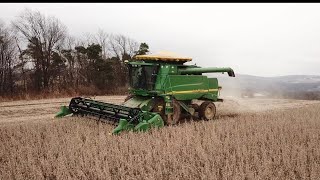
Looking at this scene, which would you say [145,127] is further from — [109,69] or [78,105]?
[109,69]

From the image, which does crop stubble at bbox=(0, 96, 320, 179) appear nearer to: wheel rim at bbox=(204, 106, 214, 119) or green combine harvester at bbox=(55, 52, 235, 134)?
green combine harvester at bbox=(55, 52, 235, 134)

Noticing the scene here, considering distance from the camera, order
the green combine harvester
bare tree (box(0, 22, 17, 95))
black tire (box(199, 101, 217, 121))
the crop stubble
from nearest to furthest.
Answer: the crop stubble, the green combine harvester, black tire (box(199, 101, 217, 121)), bare tree (box(0, 22, 17, 95))

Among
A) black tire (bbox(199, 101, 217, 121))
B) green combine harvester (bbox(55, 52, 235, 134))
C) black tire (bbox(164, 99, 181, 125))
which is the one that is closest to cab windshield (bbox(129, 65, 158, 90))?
green combine harvester (bbox(55, 52, 235, 134))

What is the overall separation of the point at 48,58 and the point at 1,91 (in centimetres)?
465

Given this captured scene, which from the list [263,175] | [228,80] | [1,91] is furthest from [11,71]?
[263,175]

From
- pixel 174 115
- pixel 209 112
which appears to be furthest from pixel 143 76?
pixel 209 112

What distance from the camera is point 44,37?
28.0 meters

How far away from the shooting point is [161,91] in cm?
921

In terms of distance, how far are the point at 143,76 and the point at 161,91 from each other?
0.76 m

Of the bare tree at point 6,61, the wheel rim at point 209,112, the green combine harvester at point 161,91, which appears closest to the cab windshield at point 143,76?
the green combine harvester at point 161,91

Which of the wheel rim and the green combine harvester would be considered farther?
the wheel rim

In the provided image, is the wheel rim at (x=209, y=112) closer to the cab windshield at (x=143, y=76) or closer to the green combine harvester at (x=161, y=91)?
the green combine harvester at (x=161, y=91)

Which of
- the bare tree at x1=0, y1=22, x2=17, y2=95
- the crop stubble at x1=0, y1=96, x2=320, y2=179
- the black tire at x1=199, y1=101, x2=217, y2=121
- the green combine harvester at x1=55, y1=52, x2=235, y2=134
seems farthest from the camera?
the bare tree at x1=0, y1=22, x2=17, y2=95

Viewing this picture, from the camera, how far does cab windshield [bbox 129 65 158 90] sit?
9453 mm
